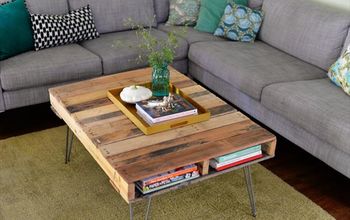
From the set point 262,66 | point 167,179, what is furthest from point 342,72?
point 167,179

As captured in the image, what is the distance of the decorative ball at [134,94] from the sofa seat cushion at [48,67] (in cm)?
78

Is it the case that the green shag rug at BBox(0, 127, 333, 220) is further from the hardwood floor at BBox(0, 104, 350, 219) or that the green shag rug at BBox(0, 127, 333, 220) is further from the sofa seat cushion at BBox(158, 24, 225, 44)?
the sofa seat cushion at BBox(158, 24, 225, 44)

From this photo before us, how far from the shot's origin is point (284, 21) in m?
3.34

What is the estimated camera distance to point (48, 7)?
11.0ft

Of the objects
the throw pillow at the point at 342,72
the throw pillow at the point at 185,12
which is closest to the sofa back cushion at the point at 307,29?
the throw pillow at the point at 342,72

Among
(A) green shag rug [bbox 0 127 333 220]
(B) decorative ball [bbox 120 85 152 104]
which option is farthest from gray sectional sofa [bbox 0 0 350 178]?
(B) decorative ball [bbox 120 85 152 104]

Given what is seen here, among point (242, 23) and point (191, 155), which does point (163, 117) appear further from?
point (242, 23)

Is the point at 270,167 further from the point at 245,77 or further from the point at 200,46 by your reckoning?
the point at 200,46

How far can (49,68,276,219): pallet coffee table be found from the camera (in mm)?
1925

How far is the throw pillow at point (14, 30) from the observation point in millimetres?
3039

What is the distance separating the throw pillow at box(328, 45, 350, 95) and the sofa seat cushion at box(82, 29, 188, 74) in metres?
1.13

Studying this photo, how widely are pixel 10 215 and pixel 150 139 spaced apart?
812 mm

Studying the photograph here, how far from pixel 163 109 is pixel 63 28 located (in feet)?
4.49

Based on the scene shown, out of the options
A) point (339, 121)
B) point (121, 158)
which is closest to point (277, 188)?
point (339, 121)
